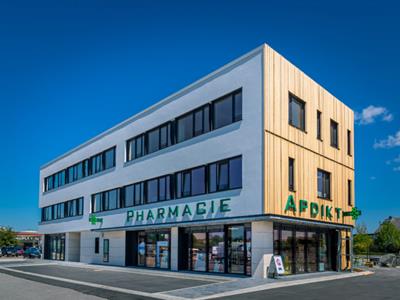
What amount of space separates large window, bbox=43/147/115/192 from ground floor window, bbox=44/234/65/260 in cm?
486

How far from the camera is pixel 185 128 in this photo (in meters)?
26.8

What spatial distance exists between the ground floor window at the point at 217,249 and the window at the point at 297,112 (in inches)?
220

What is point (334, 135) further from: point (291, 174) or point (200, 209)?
point (200, 209)

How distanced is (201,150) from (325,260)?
9453mm

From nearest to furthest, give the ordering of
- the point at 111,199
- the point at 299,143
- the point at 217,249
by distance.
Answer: the point at 299,143
the point at 217,249
the point at 111,199

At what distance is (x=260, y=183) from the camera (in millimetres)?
20766

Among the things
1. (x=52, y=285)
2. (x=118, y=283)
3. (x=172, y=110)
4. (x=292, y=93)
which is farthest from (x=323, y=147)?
(x=52, y=285)

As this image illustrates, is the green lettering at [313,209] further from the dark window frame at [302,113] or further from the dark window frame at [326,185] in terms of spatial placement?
the dark window frame at [302,113]

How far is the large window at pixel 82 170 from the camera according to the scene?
3619cm

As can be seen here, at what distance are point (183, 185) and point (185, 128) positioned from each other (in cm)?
317

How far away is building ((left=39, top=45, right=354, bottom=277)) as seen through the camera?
850 inches

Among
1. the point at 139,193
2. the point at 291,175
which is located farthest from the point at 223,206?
the point at 139,193

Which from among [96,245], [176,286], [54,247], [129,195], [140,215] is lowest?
[54,247]

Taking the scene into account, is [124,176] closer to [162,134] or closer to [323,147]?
[162,134]
